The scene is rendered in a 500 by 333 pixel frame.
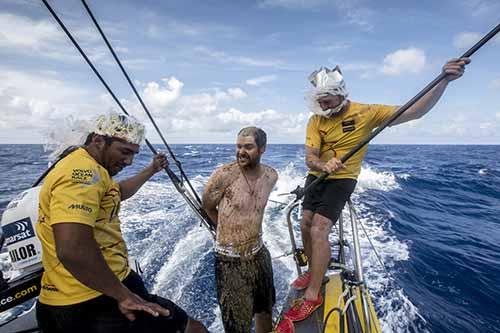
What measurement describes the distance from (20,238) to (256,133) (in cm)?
178

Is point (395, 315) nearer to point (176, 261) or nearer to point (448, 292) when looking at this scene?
point (448, 292)

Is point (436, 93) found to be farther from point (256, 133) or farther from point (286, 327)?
point (286, 327)

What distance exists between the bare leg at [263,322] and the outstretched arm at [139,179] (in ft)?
5.35

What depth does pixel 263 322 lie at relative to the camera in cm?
306

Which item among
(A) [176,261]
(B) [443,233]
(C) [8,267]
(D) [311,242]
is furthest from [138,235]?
(B) [443,233]

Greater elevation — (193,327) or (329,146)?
(329,146)

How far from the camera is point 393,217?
896cm

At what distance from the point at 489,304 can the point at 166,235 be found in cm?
599

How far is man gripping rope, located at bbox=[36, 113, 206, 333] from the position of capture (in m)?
1.45

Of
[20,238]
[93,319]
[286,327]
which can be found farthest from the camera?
[286,327]

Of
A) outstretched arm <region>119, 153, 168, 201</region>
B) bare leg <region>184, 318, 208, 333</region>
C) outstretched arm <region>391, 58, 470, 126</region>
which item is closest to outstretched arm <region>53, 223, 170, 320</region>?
bare leg <region>184, 318, 208, 333</region>

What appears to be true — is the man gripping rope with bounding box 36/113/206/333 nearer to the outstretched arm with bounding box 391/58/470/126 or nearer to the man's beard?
the man's beard

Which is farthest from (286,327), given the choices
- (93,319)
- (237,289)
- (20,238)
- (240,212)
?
(20,238)

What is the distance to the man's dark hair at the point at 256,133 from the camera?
2.68m
